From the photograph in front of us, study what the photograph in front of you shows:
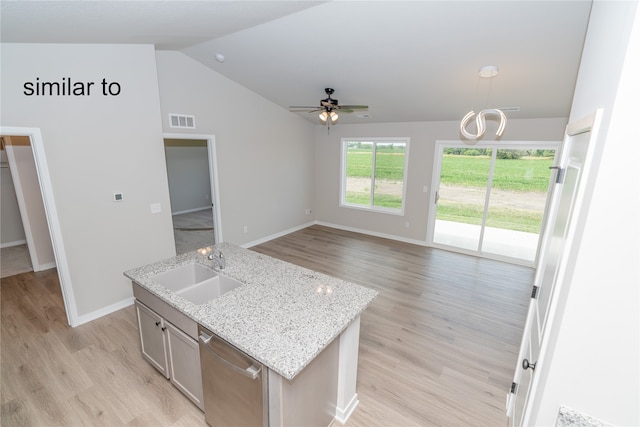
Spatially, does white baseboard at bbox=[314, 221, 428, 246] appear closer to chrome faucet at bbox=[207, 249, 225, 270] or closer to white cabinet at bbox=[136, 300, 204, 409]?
chrome faucet at bbox=[207, 249, 225, 270]

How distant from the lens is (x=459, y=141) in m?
5.22

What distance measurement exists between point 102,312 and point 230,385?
2696mm

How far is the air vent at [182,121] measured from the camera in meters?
4.10

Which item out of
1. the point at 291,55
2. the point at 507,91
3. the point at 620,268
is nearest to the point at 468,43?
the point at 507,91

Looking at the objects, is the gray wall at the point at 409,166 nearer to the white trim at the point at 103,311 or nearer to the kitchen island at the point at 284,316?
the kitchen island at the point at 284,316

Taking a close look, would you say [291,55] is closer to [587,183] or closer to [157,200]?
[157,200]

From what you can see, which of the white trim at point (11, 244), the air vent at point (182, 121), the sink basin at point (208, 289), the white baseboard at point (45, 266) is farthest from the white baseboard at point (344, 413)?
the white trim at point (11, 244)

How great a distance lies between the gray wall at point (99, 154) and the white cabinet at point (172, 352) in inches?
56.1

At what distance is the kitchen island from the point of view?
4.87 feet

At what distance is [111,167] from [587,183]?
4118 millimetres

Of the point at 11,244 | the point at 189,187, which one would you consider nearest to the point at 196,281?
the point at 11,244

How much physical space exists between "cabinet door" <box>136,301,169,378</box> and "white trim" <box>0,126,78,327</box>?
4.46 ft

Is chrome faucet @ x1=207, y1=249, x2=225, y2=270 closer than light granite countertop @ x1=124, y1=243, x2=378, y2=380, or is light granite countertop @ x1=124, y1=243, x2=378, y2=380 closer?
light granite countertop @ x1=124, y1=243, x2=378, y2=380

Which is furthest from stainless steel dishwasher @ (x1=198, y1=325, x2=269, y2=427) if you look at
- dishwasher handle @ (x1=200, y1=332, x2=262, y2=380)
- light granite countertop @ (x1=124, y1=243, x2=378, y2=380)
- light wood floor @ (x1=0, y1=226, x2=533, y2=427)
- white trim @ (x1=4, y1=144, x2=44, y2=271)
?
white trim @ (x1=4, y1=144, x2=44, y2=271)
